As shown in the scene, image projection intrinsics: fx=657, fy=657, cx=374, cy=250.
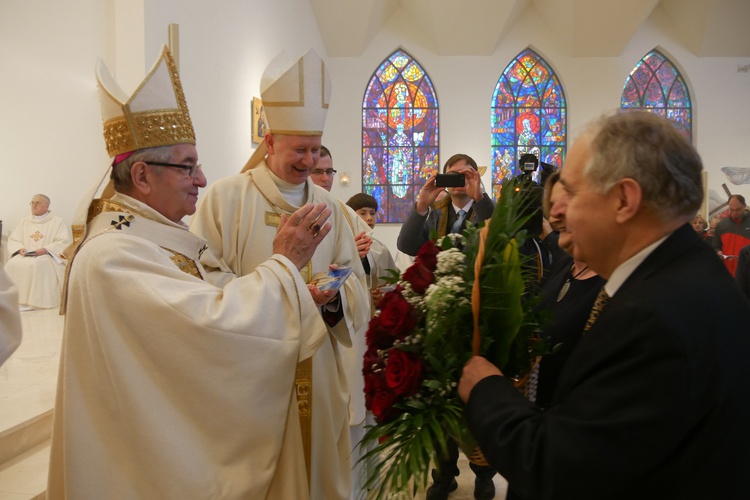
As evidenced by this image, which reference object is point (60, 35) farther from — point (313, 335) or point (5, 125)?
point (313, 335)

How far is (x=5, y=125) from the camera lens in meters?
9.63

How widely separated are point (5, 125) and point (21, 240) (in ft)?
5.97

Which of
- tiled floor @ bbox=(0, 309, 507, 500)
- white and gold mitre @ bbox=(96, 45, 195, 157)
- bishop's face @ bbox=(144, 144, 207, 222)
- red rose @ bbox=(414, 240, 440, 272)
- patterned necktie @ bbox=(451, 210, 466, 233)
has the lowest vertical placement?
tiled floor @ bbox=(0, 309, 507, 500)

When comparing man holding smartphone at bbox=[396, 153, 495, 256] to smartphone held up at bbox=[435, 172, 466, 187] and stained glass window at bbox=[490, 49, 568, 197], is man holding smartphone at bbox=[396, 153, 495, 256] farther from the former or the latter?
stained glass window at bbox=[490, 49, 568, 197]

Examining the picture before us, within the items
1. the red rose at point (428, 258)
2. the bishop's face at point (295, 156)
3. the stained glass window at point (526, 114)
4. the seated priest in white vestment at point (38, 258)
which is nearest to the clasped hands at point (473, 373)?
the red rose at point (428, 258)

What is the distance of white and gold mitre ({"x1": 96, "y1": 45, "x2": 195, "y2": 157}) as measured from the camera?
208cm

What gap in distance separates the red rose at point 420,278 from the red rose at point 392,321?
0.17ft

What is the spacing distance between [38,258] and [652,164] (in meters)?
10.7

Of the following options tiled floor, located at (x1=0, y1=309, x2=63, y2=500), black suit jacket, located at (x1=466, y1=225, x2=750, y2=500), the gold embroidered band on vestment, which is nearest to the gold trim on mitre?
the gold embroidered band on vestment

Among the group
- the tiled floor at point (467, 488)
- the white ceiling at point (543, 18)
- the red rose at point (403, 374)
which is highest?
the white ceiling at point (543, 18)

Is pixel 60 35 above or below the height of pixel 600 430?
above

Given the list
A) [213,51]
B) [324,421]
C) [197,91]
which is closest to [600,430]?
[324,421]

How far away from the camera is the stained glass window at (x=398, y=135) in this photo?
50.5 feet

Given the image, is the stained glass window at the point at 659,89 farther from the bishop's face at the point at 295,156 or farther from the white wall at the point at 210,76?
the bishop's face at the point at 295,156
